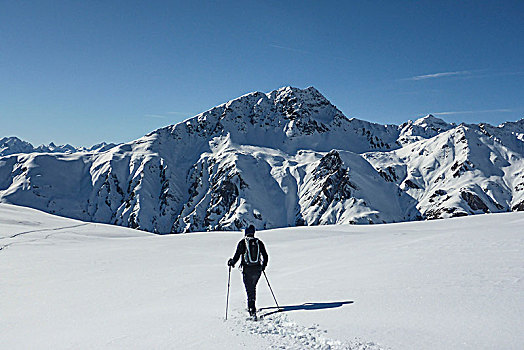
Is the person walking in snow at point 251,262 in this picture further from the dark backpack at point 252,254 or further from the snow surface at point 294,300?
the snow surface at point 294,300

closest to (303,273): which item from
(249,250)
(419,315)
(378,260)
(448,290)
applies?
(378,260)

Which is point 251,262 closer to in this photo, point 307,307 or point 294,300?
point 294,300

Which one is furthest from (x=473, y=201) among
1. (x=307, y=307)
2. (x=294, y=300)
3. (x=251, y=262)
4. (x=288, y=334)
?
(x=288, y=334)

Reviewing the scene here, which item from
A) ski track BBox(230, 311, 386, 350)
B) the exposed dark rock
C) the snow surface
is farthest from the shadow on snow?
the exposed dark rock

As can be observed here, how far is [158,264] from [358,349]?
13677 mm

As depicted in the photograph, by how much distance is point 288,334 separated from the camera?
7.25 metres

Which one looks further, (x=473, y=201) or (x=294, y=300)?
(x=473, y=201)

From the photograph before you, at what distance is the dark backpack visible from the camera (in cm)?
960

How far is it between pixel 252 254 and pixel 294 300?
5.41 ft

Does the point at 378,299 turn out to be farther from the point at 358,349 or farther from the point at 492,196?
the point at 492,196

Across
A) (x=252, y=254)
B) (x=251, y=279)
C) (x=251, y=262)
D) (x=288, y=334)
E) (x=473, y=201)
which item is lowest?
(x=288, y=334)

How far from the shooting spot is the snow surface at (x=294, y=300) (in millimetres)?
6738

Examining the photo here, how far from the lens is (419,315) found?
739 centimetres

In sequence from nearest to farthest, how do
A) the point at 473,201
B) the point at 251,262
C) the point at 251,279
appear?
the point at 251,279 < the point at 251,262 < the point at 473,201
